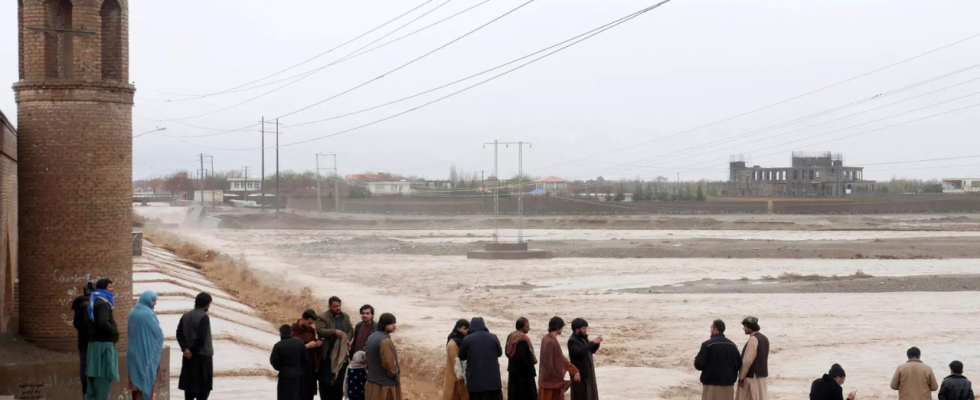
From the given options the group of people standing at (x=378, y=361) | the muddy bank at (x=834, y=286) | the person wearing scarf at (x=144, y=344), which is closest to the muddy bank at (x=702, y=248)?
the muddy bank at (x=834, y=286)

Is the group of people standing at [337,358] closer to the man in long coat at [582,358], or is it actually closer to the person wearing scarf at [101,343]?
the person wearing scarf at [101,343]

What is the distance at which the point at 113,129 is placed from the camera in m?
14.2

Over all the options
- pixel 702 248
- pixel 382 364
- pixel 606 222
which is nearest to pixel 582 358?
pixel 382 364

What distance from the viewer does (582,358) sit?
10586 millimetres

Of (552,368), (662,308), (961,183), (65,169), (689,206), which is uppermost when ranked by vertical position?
(961,183)

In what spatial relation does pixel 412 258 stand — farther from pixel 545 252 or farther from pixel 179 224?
pixel 179 224

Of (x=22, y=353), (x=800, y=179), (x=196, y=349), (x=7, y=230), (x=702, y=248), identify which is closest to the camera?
(x=196, y=349)

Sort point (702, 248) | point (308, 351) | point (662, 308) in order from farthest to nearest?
point (702, 248)
point (662, 308)
point (308, 351)

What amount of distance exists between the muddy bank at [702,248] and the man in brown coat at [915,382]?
125ft

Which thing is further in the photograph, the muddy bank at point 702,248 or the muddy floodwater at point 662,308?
the muddy bank at point 702,248

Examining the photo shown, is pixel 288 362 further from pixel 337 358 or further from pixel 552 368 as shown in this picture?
pixel 552 368

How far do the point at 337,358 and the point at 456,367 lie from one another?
5.10 ft

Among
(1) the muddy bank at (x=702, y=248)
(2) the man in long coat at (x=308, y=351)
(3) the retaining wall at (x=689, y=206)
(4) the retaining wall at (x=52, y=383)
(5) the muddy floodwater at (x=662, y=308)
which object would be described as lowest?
(5) the muddy floodwater at (x=662, y=308)

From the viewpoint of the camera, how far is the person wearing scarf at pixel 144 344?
1020 centimetres
